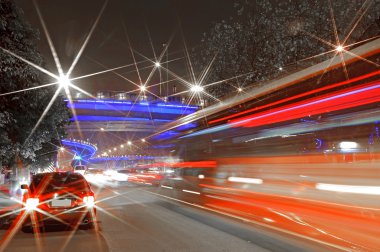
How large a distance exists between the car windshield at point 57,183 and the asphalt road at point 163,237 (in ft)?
3.35

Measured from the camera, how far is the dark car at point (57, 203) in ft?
37.7

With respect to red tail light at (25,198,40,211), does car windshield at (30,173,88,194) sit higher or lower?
higher

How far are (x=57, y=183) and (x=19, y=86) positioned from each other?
168 inches

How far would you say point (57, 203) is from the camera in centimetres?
1161

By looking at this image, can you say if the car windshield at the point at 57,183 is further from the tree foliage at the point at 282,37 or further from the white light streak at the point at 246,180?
the tree foliage at the point at 282,37

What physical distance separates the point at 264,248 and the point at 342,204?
6.67ft

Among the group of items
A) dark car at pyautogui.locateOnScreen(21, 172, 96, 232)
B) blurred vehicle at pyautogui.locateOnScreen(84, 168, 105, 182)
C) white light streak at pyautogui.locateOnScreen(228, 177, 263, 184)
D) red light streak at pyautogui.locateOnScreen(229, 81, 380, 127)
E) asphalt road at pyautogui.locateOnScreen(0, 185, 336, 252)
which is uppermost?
blurred vehicle at pyautogui.locateOnScreen(84, 168, 105, 182)

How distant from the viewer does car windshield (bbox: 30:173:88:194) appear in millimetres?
11844

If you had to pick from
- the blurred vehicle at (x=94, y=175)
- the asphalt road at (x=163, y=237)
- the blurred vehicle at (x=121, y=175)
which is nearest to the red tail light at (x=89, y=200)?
the asphalt road at (x=163, y=237)

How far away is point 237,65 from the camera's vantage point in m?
31.5

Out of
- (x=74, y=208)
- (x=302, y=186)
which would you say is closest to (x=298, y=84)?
(x=302, y=186)

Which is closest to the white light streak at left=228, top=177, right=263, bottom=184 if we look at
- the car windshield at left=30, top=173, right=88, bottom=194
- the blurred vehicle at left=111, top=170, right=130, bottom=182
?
the car windshield at left=30, top=173, right=88, bottom=194

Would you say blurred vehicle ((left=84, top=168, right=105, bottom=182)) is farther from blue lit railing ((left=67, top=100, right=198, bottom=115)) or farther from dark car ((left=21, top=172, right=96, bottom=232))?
dark car ((left=21, top=172, right=96, bottom=232))

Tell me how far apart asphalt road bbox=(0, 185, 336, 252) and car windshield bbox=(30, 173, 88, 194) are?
102 cm
